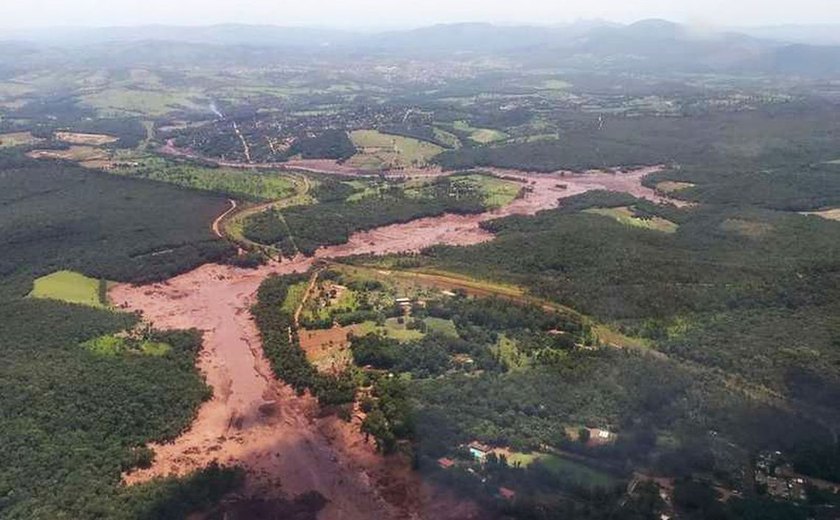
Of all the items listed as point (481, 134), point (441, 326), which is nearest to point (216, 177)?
point (481, 134)

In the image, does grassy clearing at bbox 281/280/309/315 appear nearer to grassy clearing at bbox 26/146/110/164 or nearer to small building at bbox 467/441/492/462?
small building at bbox 467/441/492/462

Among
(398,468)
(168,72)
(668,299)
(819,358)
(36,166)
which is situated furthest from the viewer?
(168,72)

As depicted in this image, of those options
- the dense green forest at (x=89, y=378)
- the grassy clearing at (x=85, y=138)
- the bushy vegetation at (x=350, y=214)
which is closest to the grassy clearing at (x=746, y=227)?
the bushy vegetation at (x=350, y=214)

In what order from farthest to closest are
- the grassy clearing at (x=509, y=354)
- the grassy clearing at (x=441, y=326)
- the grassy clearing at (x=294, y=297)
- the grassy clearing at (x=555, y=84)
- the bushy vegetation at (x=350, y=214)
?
1. the grassy clearing at (x=555, y=84)
2. the bushy vegetation at (x=350, y=214)
3. the grassy clearing at (x=294, y=297)
4. the grassy clearing at (x=441, y=326)
5. the grassy clearing at (x=509, y=354)

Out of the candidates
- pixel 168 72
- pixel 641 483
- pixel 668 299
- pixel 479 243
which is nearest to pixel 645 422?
pixel 641 483

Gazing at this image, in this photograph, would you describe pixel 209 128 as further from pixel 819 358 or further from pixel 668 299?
pixel 819 358

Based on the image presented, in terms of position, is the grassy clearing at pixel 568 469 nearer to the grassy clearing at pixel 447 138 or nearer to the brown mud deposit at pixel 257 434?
the brown mud deposit at pixel 257 434

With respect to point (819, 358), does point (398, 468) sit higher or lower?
lower
